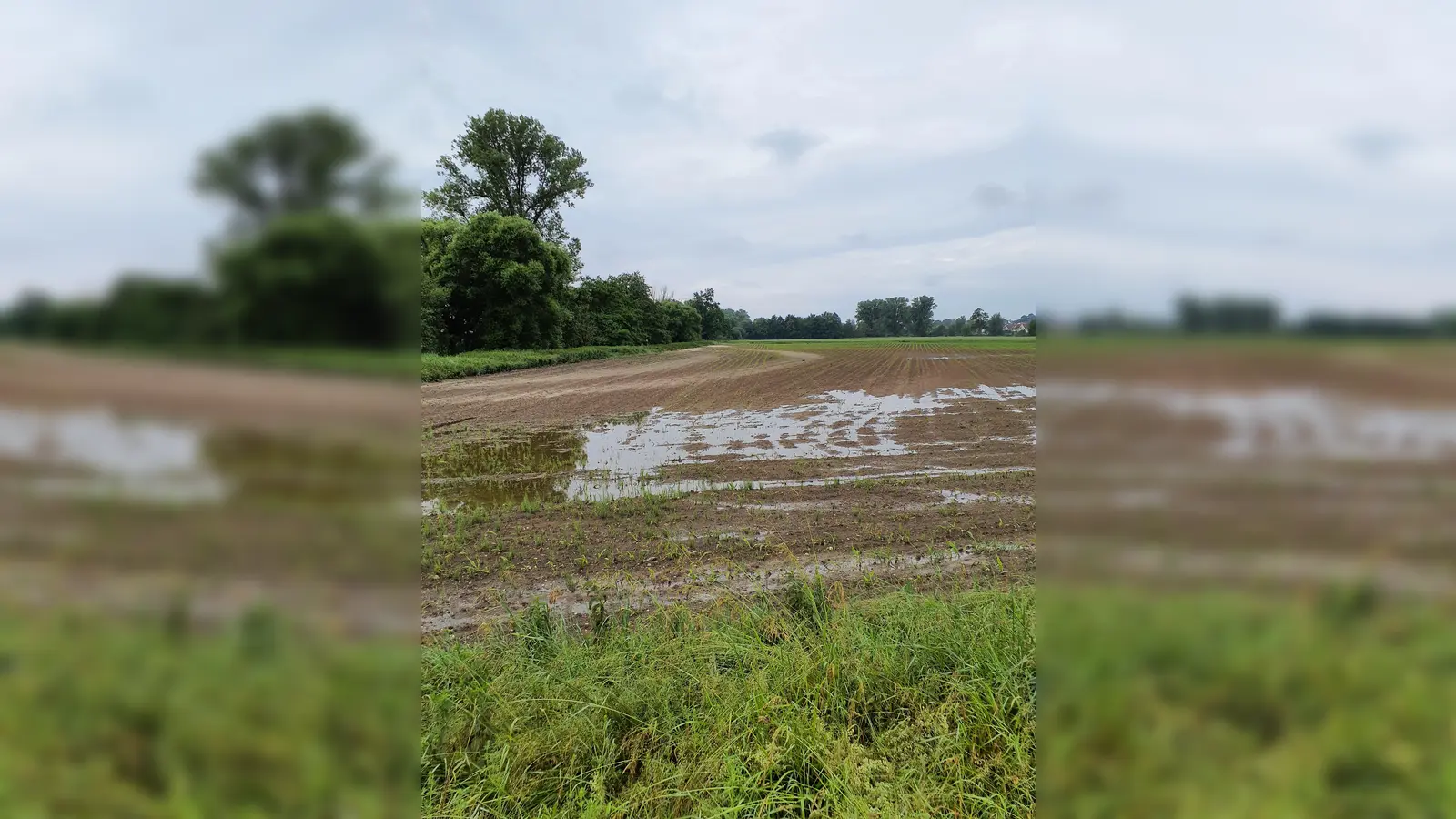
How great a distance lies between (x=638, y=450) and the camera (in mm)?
13039

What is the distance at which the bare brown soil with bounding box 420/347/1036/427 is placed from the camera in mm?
18312

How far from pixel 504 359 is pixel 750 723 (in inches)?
1095
